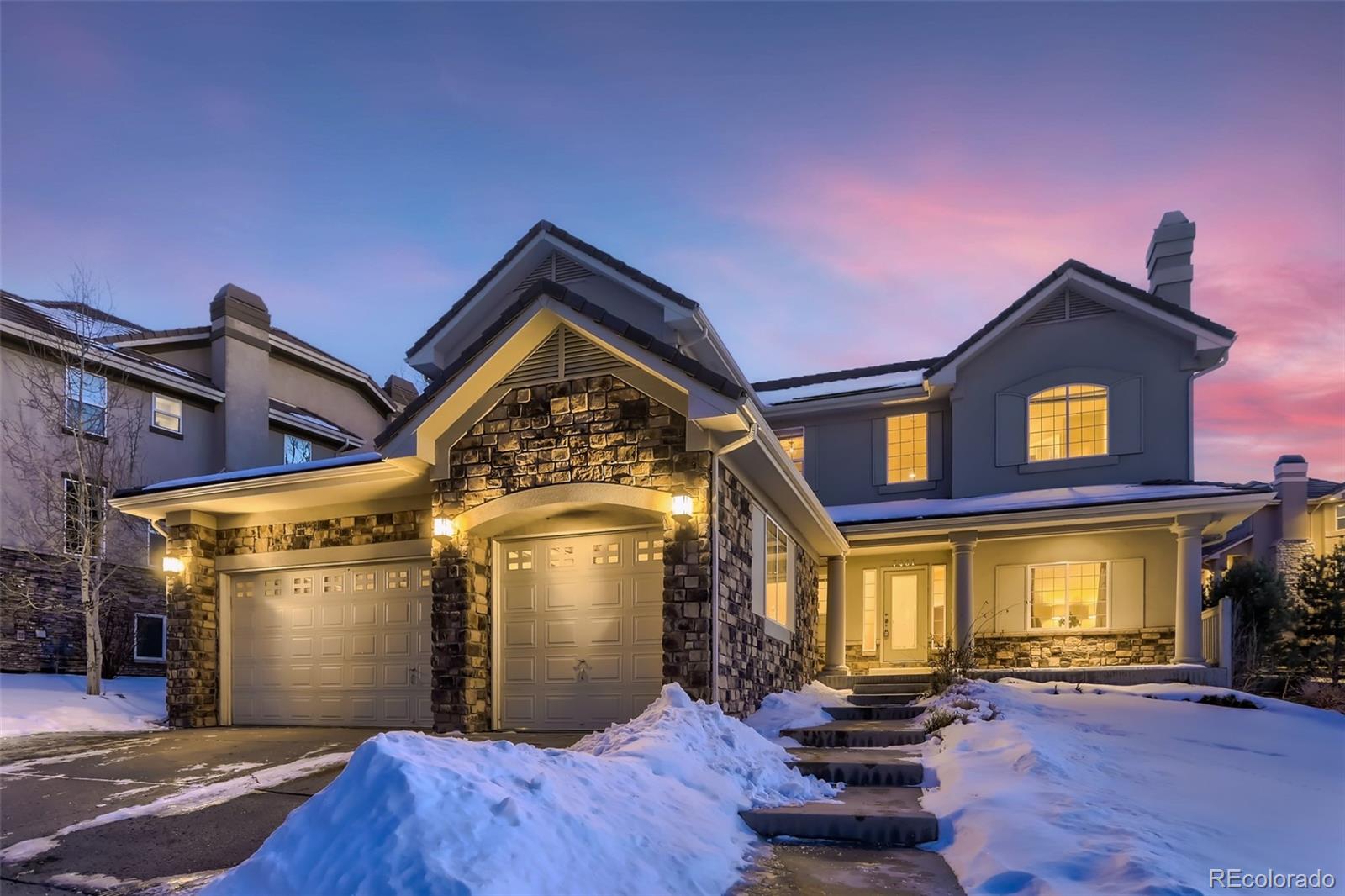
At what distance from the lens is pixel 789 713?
9.45m

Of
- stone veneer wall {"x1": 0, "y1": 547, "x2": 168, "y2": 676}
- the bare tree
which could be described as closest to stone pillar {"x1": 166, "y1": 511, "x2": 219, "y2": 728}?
the bare tree

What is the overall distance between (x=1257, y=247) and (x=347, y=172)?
17.5m

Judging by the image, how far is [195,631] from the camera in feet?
35.4

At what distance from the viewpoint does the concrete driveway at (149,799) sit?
4738mm

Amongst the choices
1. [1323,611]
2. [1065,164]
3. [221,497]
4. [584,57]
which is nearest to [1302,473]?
[1323,611]

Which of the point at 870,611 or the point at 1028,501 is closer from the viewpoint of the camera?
the point at 1028,501

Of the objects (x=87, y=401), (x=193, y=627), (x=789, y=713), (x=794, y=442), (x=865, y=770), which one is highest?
(x=87, y=401)

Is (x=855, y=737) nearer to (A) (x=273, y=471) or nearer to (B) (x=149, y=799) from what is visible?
(B) (x=149, y=799)

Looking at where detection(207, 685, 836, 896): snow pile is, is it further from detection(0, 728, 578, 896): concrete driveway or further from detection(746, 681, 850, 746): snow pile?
detection(746, 681, 850, 746): snow pile

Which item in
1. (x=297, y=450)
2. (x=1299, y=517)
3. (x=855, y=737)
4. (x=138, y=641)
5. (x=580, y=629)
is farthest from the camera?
(x=1299, y=517)

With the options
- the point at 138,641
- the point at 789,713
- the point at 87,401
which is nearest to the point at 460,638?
the point at 789,713

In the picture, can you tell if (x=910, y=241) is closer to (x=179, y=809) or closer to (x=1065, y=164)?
(x=1065, y=164)

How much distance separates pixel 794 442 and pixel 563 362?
979cm

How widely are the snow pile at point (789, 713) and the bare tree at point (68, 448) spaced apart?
1213 cm
